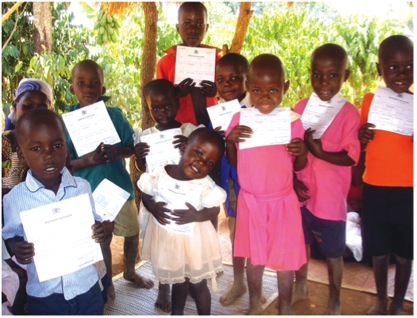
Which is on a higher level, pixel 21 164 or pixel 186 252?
pixel 21 164

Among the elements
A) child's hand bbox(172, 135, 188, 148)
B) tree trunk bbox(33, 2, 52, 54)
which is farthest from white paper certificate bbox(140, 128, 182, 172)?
tree trunk bbox(33, 2, 52, 54)

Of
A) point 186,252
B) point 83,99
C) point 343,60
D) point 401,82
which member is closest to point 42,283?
point 186,252

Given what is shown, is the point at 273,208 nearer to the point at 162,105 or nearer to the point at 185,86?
the point at 162,105

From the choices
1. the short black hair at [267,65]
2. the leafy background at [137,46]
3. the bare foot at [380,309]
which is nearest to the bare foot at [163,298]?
the bare foot at [380,309]

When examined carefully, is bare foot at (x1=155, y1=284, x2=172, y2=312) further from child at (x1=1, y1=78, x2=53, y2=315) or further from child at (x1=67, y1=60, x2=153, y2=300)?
child at (x1=1, y1=78, x2=53, y2=315)

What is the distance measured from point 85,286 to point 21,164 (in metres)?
1.07

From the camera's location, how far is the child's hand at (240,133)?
2449mm

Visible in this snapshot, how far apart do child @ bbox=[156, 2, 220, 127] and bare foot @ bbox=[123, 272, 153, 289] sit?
1.35 meters

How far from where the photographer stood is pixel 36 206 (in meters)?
1.95

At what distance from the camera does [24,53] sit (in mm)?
5785

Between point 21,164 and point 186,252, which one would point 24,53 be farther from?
point 186,252

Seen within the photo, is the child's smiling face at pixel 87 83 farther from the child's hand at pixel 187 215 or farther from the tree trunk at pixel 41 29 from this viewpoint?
the tree trunk at pixel 41 29

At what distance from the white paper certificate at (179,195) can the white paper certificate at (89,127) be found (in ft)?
1.94

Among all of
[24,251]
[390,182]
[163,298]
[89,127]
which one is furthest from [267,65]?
[163,298]
